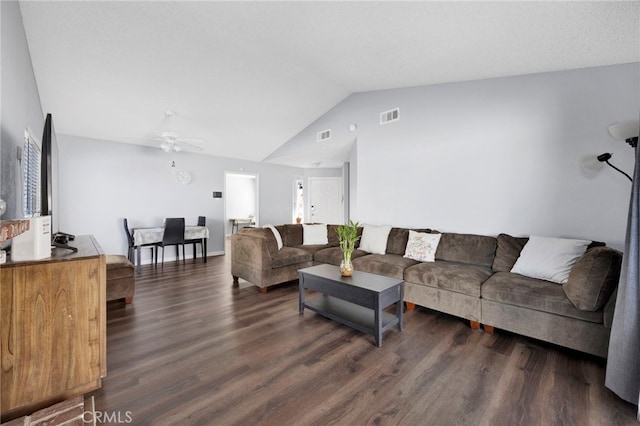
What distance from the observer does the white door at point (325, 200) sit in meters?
7.64

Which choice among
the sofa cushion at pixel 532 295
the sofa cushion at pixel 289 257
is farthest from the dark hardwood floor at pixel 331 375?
the sofa cushion at pixel 289 257

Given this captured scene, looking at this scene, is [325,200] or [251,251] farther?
[325,200]

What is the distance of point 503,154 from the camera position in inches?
130

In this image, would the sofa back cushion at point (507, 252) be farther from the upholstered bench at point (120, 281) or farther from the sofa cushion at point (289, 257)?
the upholstered bench at point (120, 281)

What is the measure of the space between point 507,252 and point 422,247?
2.95 ft

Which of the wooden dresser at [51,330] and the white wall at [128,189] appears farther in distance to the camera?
the white wall at [128,189]

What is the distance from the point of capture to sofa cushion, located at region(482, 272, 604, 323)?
2.12 m

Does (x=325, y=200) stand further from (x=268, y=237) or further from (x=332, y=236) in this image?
(x=268, y=237)

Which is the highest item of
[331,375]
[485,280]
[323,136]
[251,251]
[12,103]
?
[323,136]

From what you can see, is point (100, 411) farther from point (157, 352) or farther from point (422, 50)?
point (422, 50)

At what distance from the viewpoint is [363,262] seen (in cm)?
349

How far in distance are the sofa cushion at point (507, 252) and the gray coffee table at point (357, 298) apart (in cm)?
126

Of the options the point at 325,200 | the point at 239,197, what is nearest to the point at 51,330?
the point at 325,200

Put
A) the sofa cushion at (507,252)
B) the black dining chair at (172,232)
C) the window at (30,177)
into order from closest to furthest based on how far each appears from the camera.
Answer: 1. the window at (30,177)
2. the sofa cushion at (507,252)
3. the black dining chair at (172,232)
